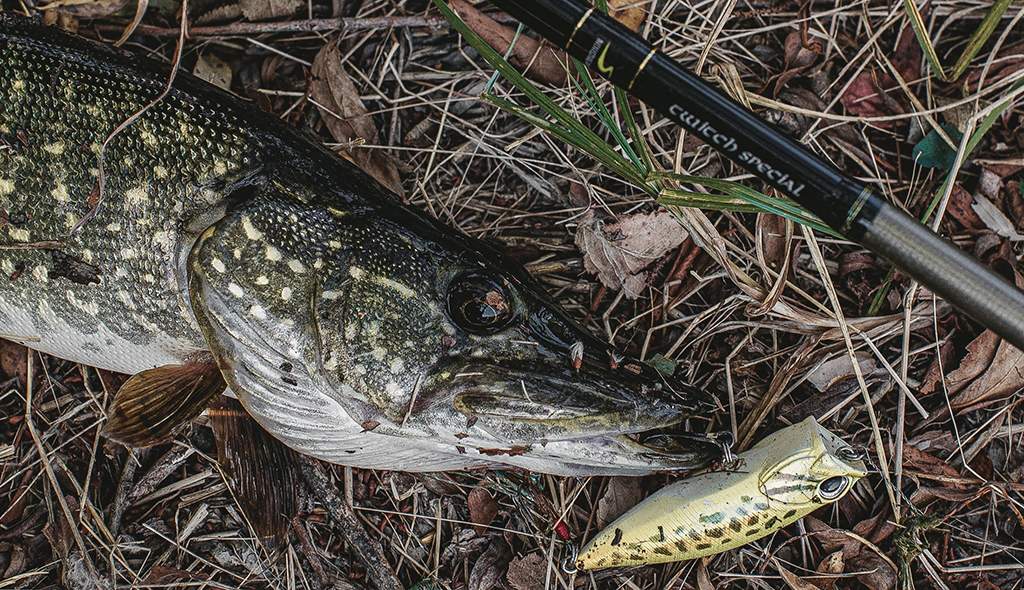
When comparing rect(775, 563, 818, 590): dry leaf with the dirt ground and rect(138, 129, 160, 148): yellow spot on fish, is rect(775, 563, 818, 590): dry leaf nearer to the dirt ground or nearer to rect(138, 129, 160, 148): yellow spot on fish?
the dirt ground

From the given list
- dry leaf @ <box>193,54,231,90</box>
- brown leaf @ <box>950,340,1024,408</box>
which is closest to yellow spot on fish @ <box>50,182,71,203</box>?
dry leaf @ <box>193,54,231,90</box>

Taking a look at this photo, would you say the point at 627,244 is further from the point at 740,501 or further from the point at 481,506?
the point at 481,506

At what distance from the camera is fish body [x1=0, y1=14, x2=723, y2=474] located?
5.10ft

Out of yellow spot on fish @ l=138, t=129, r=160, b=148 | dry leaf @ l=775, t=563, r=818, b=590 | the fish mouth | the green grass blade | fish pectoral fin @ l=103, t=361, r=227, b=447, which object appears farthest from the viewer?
dry leaf @ l=775, t=563, r=818, b=590

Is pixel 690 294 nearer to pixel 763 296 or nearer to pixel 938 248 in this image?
pixel 763 296

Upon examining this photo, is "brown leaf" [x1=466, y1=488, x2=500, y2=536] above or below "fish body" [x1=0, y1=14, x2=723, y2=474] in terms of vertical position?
below

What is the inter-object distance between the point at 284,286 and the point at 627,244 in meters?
1.04

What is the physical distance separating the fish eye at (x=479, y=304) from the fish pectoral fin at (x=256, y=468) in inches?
32.7

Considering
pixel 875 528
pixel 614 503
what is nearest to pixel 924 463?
pixel 875 528

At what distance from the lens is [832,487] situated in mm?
1806

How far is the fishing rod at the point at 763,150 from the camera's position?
4.69ft

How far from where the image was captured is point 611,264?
210 centimetres

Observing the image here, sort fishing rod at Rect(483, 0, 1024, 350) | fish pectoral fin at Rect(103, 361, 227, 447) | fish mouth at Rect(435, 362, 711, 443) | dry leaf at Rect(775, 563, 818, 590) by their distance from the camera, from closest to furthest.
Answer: fishing rod at Rect(483, 0, 1024, 350), fish mouth at Rect(435, 362, 711, 443), fish pectoral fin at Rect(103, 361, 227, 447), dry leaf at Rect(775, 563, 818, 590)

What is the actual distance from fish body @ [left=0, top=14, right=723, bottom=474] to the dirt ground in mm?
436
